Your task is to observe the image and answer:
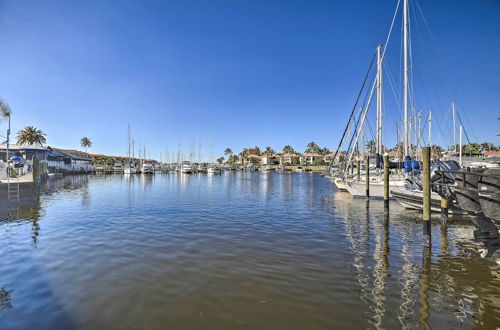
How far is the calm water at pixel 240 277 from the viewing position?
17.4 ft

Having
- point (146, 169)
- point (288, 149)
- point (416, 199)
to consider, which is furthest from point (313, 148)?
point (416, 199)

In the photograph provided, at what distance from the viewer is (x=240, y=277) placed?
7281mm

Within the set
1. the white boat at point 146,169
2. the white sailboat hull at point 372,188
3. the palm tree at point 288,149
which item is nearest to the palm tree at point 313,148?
the palm tree at point 288,149

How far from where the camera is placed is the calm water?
17.4 feet

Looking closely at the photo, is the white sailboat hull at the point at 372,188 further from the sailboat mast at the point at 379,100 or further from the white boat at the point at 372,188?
the sailboat mast at the point at 379,100

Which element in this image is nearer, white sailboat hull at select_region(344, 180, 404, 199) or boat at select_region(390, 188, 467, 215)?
boat at select_region(390, 188, 467, 215)

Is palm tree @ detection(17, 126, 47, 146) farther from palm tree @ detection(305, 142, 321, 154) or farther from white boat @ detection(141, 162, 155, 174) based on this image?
palm tree @ detection(305, 142, 321, 154)

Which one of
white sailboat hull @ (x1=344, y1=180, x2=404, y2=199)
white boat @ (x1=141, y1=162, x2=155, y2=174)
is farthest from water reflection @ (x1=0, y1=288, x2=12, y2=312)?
white boat @ (x1=141, y1=162, x2=155, y2=174)

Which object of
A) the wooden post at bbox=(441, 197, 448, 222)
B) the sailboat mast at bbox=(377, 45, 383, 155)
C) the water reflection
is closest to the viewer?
the water reflection

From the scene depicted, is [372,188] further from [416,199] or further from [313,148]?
[313,148]

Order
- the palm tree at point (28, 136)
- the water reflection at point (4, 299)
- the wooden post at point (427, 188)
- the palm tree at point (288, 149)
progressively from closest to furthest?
Answer: the water reflection at point (4, 299), the wooden post at point (427, 188), the palm tree at point (28, 136), the palm tree at point (288, 149)

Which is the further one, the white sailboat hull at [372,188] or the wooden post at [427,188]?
the white sailboat hull at [372,188]

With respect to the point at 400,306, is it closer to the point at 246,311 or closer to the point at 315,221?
the point at 246,311

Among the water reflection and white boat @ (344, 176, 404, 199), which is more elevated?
white boat @ (344, 176, 404, 199)
